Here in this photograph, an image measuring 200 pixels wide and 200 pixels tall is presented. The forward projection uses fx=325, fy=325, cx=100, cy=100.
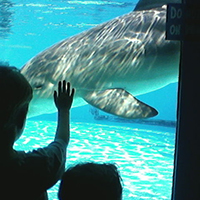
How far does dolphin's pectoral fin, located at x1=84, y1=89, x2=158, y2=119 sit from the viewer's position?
15.9 feet

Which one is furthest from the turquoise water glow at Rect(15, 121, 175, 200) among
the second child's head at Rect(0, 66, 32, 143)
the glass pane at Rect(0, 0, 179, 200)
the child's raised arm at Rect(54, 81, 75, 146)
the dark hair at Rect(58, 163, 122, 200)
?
the dark hair at Rect(58, 163, 122, 200)

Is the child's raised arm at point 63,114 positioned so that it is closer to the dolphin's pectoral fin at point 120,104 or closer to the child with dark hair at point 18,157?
the child with dark hair at point 18,157

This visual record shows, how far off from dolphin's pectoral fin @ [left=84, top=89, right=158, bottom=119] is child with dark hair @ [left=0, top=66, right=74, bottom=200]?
277 cm

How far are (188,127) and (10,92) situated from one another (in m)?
1.53

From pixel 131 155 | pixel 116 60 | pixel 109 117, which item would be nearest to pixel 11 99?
pixel 116 60

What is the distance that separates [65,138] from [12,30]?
3095 centimetres

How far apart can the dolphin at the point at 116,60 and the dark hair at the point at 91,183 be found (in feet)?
12.3

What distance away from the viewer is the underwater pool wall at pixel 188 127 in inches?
105

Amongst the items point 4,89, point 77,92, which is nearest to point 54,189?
point 77,92

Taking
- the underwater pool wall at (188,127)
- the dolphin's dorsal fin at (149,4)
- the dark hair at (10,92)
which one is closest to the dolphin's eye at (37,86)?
the dolphin's dorsal fin at (149,4)

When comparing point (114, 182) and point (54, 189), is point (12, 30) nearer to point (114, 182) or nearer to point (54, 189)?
point (54, 189)

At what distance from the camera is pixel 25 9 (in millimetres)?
23234

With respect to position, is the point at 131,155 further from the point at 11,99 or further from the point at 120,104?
the point at 11,99

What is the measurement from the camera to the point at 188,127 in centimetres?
272
